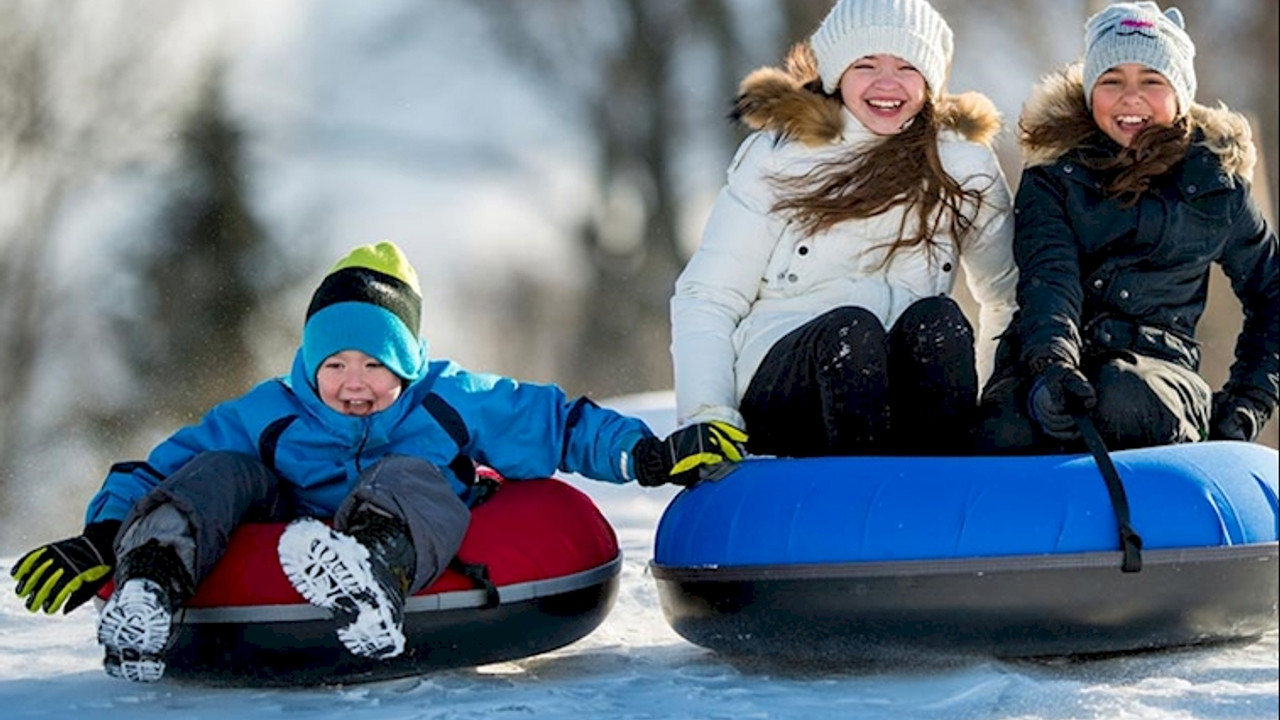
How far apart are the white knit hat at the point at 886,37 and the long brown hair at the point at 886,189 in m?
0.13

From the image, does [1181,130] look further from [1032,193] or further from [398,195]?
[398,195]

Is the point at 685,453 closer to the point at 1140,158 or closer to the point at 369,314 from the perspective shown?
the point at 369,314

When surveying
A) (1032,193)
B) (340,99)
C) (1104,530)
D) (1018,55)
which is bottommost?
(1104,530)

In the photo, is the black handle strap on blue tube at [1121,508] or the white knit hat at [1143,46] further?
the white knit hat at [1143,46]

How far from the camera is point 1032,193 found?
11.6 ft

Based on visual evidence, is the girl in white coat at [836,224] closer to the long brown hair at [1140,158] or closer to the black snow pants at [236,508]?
the long brown hair at [1140,158]

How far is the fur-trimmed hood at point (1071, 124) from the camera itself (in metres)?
3.57

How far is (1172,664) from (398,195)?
14.7 meters

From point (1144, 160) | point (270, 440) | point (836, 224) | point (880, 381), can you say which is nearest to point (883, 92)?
point (836, 224)

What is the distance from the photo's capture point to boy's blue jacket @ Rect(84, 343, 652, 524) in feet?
10.4

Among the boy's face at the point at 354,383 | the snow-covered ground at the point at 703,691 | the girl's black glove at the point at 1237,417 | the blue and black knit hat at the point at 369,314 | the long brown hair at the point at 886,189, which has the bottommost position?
the snow-covered ground at the point at 703,691

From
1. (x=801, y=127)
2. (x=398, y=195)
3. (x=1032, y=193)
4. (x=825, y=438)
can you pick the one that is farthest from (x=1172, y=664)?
(x=398, y=195)

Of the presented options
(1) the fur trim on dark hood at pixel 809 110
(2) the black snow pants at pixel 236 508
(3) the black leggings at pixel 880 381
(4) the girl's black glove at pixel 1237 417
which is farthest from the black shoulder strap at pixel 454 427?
(4) the girl's black glove at pixel 1237 417

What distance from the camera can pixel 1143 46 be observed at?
141 inches
